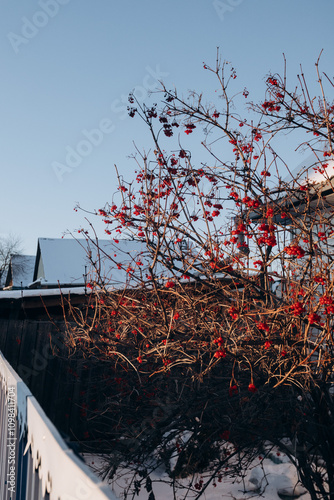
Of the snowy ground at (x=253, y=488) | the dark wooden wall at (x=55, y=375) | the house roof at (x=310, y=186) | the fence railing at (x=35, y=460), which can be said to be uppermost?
Answer: the house roof at (x=310, y=186)

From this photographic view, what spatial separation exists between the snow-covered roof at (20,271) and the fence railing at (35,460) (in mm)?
32195

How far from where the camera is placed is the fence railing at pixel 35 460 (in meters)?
1.14

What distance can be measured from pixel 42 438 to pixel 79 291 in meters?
5.96

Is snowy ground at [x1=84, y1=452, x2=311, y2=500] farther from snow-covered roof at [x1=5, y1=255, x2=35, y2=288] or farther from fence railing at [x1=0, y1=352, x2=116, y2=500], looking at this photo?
snow-covered roof at [x1=5, y1=255, x2=35, y2=288]

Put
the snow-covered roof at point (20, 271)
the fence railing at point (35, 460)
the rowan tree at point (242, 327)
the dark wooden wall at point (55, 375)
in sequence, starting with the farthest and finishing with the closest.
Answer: the snow-covered roof at point (20, 271) → the dark wooden wall at point (55, 375) → the rowan tree at point (242, 327) → the fence railing at point (35, 460)

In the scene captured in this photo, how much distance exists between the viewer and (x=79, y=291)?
7445 millimetres

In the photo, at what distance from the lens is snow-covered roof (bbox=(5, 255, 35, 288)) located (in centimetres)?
3446

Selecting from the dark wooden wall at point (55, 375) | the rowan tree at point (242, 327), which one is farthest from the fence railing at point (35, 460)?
the dark wooden wall at point (55, 375)

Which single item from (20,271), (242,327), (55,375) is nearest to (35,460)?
(242,327)

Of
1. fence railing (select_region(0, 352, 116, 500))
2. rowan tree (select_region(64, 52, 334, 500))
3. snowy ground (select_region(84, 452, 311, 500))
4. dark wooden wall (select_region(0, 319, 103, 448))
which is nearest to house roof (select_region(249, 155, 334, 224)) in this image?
rowan tree (select_region(64, 52, 334, 500))

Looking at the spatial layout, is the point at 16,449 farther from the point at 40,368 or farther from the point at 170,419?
the point at 40,368

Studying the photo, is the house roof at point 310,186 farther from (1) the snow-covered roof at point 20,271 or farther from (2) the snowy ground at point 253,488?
(1) the snow-covered roof at point 20,271

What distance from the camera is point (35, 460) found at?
1721 millimetres

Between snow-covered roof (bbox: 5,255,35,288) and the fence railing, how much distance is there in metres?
32.2
